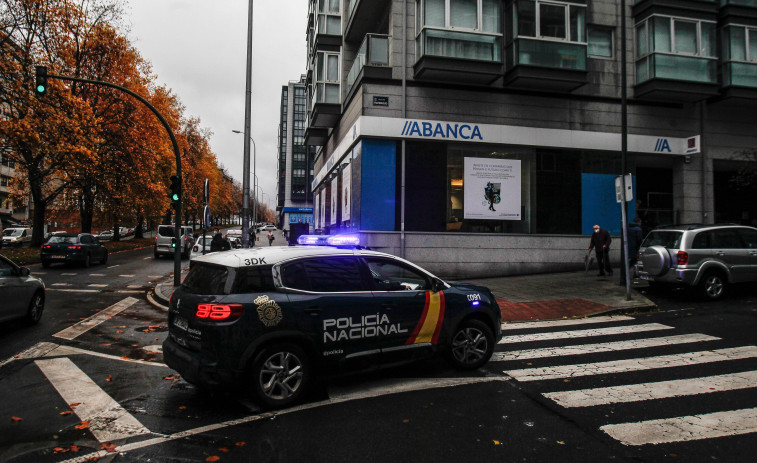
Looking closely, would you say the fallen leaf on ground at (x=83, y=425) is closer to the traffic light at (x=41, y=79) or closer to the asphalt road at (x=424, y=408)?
the asphalt road at (x=424, y=408)

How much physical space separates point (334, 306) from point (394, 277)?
1301 mm

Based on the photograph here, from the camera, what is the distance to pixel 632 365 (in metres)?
5.86

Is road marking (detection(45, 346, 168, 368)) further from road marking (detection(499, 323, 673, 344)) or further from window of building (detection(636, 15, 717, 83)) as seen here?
window of building (detection(636, 15, 717, 83))

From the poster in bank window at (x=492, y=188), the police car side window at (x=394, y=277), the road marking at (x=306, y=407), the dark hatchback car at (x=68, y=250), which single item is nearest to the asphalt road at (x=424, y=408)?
the road marking at (x=306, y=407)

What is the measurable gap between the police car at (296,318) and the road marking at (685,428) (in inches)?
81.4

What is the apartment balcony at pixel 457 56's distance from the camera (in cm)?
1489

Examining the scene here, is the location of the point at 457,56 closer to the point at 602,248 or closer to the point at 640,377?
the point at 602,248

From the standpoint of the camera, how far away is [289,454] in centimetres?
345

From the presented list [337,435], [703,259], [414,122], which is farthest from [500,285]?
[337,435]

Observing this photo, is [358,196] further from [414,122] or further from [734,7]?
[734,7]

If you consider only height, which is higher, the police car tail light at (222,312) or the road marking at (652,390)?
the police car tail light at (222,312)

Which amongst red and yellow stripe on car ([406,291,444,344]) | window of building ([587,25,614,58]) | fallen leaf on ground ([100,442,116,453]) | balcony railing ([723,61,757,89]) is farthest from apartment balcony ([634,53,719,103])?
fallen leaf on ground ([100,442,116,453])

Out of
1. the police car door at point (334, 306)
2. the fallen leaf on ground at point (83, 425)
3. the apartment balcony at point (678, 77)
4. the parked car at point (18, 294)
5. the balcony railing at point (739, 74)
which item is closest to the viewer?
the fallen leaf on ground at point (83, 425)

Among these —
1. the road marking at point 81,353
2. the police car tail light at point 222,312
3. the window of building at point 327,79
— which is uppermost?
the window of building at point 327,79
